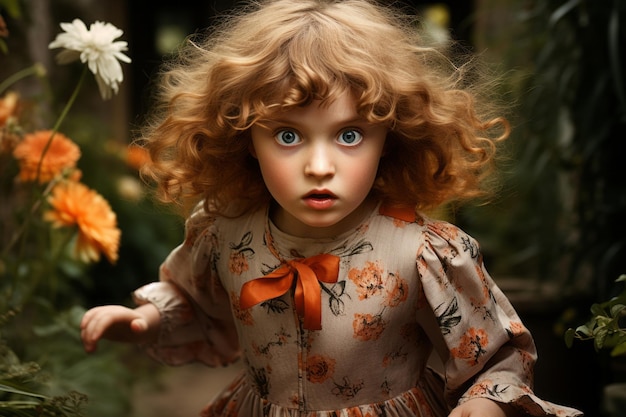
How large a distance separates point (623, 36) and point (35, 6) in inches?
61.8

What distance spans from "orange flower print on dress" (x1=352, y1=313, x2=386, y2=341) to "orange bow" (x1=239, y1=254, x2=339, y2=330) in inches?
2.2

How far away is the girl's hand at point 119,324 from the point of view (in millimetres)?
1359

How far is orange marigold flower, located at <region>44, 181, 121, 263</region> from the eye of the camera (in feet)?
5.22

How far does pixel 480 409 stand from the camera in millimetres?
1194

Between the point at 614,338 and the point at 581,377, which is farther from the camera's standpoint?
the point at 581,377

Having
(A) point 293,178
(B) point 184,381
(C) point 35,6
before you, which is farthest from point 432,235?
(B) point 184,381

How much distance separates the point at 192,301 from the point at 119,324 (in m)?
0.16

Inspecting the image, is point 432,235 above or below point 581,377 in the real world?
above

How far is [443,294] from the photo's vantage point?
127cm

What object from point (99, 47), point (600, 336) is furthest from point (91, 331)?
point (600, 336)

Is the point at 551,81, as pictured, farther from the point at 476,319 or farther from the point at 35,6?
the point at 35,6

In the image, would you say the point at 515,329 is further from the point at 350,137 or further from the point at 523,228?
Answer: the point at 523,228

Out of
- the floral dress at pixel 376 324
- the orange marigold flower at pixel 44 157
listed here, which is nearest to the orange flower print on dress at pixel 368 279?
the floral dress at pixel 376 324

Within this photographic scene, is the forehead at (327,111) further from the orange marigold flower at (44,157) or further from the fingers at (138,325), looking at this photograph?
the orange marigold flower at (44,157)
